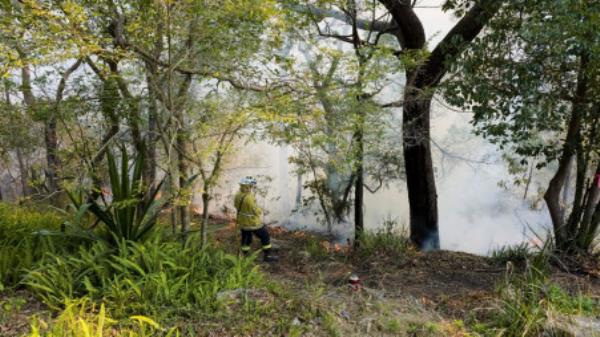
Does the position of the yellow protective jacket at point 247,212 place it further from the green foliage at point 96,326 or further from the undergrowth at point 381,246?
the green foliage at point 96,326

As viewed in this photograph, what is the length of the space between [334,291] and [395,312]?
25.0 inches

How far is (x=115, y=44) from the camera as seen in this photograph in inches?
169

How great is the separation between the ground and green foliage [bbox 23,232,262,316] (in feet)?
0.64

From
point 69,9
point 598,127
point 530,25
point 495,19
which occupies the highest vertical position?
point 495,19

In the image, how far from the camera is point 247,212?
6.19 metres

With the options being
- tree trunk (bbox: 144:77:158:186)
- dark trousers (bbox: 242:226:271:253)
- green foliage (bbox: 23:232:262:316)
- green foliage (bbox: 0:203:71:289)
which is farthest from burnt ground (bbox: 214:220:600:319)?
green foliage (bbox: 0:203:71:289)

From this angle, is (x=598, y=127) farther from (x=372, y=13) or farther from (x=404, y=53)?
(x=372, y=13)

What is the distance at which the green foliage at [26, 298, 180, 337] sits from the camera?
2613 millimetres

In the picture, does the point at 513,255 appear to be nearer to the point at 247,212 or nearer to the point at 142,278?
the point at 247,212

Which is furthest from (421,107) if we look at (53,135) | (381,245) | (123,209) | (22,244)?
(53,135)

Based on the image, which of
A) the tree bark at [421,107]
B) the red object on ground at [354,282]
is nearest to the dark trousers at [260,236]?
the red object on ground at [354,282]

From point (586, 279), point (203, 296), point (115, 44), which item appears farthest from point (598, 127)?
point (115, 44)

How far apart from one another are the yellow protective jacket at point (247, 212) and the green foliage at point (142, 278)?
6.48ft

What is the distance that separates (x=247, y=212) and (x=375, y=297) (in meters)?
2.72
